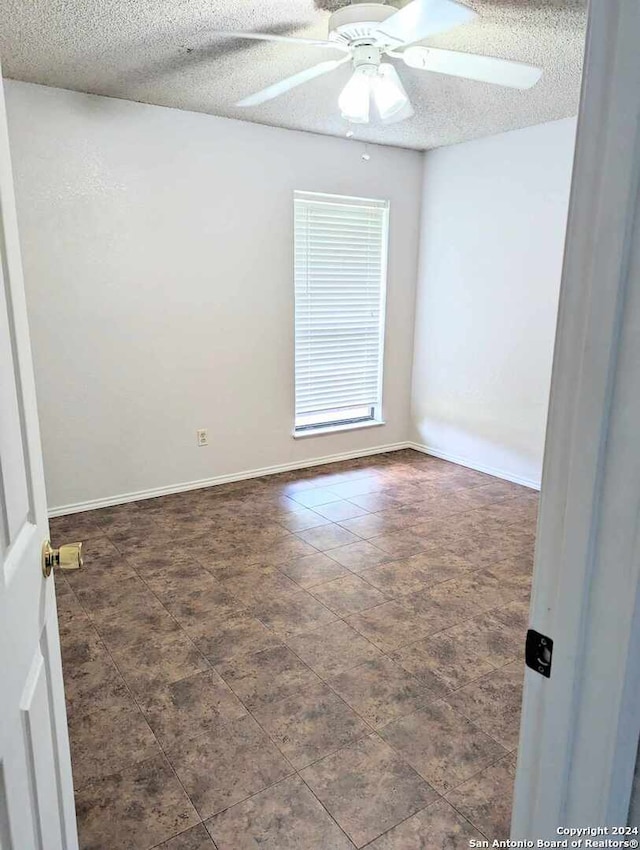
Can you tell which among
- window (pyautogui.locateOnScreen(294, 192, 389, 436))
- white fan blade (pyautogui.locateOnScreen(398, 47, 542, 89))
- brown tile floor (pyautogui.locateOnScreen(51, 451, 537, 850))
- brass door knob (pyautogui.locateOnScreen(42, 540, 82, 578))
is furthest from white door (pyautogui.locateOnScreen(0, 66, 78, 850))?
window (pyautogui.locateOnScreen(294, 192, 389, 436))

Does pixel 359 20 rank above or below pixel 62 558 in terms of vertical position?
above

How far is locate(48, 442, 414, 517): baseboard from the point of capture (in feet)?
12.3

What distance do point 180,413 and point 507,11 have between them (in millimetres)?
2929

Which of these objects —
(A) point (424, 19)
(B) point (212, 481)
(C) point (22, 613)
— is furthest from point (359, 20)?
(B) point (212, 481)

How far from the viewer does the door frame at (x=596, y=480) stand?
609mm

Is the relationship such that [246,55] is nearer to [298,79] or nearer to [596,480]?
[298,79]

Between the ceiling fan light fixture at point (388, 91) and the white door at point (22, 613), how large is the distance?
200 cm

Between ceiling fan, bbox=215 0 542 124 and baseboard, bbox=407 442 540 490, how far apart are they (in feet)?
9.08

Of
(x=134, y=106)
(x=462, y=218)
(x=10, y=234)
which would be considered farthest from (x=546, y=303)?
(x=10, y=234)

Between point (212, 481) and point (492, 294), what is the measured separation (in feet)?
8.46

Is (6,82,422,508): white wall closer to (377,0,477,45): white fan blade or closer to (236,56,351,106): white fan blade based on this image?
(236,56,351,106): white fan blade

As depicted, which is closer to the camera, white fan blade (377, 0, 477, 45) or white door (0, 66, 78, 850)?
white door (0, 66, 78, 850)

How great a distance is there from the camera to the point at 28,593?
937mm

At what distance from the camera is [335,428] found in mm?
4824
